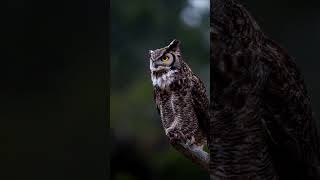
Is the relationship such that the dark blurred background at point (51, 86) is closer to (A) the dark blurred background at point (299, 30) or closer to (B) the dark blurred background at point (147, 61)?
(B) the dark blurred background at point (147, 61)

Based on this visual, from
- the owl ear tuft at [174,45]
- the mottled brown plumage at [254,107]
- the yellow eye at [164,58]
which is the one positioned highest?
the owl ear tuft at [174,45]

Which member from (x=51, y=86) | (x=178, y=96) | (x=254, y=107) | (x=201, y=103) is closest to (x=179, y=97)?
(x=178, y=96)

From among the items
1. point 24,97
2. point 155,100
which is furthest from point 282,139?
point 24,97

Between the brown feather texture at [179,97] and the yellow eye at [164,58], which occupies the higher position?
the yellow eye at [164,58]

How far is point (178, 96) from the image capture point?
236 centimetres

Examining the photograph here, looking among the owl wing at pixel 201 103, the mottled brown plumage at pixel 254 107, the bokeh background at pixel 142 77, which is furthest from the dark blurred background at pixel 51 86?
the mottled brown plumage at pixel 254 107

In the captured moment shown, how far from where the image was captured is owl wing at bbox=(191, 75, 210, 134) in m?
2.35

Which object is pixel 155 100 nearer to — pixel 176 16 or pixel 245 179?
pixel 176 16

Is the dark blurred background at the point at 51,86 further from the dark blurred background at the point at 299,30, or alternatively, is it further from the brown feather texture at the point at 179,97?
the dark blurred background at the point at 299,30

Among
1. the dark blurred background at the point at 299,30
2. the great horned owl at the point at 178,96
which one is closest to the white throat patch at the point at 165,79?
the great horned owl at the point at 178,96

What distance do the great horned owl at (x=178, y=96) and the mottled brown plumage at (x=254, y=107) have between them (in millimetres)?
136

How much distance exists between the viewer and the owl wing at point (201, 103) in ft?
7.70

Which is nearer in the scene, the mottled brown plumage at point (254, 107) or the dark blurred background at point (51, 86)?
the mottled brown plumage at point (254, 107)

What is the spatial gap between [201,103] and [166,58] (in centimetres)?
29
